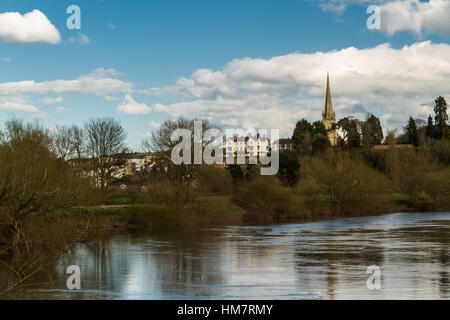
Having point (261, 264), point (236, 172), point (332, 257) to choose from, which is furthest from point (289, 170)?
point (261, 264)

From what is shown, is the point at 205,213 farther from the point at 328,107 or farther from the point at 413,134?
the point at 328,107

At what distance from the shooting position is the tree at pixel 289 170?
208ft

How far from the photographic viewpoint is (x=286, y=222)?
4753 centimetres

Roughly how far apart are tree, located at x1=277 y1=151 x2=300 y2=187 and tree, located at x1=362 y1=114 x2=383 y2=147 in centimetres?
2310

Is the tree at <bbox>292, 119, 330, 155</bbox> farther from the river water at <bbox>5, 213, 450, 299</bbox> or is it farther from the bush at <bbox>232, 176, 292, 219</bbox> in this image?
the river water at <bbox>5, 213, 450, 299</bbox>

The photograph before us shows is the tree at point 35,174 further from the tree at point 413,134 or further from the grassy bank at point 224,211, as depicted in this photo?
the tree at point 413,134

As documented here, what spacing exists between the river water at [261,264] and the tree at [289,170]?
22723mm

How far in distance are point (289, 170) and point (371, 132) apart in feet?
100

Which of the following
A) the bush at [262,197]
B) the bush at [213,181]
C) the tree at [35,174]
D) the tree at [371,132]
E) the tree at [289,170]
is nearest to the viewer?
the tree at [35,174]

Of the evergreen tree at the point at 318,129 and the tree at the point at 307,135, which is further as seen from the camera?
the evergreen tree at the point at 318,129

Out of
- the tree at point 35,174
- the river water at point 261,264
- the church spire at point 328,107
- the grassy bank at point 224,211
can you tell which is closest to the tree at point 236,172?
the grassy bank at point 224,211

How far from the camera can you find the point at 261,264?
24.4 m
